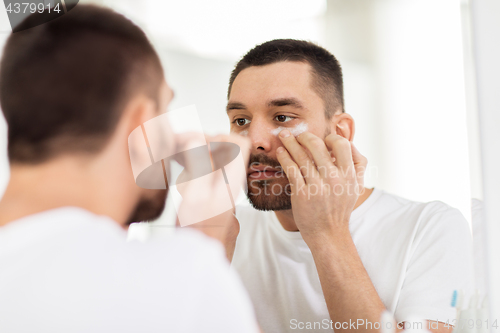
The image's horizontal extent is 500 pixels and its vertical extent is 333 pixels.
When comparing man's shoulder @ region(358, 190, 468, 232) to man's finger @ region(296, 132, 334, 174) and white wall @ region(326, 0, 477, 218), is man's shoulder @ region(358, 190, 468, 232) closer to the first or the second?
white wall @ region(326, 0, 477, 218)

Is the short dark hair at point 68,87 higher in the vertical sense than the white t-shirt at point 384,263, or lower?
higher

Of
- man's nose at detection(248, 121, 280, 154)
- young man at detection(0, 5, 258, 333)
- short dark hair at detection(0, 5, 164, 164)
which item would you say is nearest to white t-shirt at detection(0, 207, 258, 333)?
young man at detection(0, 5, 258, 333)

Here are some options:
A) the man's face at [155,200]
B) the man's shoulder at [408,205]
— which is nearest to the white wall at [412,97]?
the man's shoulder at [408,205]

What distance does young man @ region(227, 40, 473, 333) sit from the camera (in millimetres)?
663

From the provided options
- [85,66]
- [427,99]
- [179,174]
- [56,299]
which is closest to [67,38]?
[85,66]

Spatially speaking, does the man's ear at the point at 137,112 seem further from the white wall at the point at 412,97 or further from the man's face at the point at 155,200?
the white wall at the point at 412,97

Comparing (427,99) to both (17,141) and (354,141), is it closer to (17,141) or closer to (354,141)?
(354,141)

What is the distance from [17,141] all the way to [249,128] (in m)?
0.42

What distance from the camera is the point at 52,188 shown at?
606mm

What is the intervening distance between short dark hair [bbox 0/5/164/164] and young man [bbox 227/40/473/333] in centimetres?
22

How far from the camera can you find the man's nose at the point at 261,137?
0.74 metres

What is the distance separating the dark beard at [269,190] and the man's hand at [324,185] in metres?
0.02

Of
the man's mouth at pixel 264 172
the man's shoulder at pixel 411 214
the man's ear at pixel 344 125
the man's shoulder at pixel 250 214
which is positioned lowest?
the man's shoulder at pixel 411 214

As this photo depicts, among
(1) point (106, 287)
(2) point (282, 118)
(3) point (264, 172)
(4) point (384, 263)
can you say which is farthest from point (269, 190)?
(1) point (106, 287)
